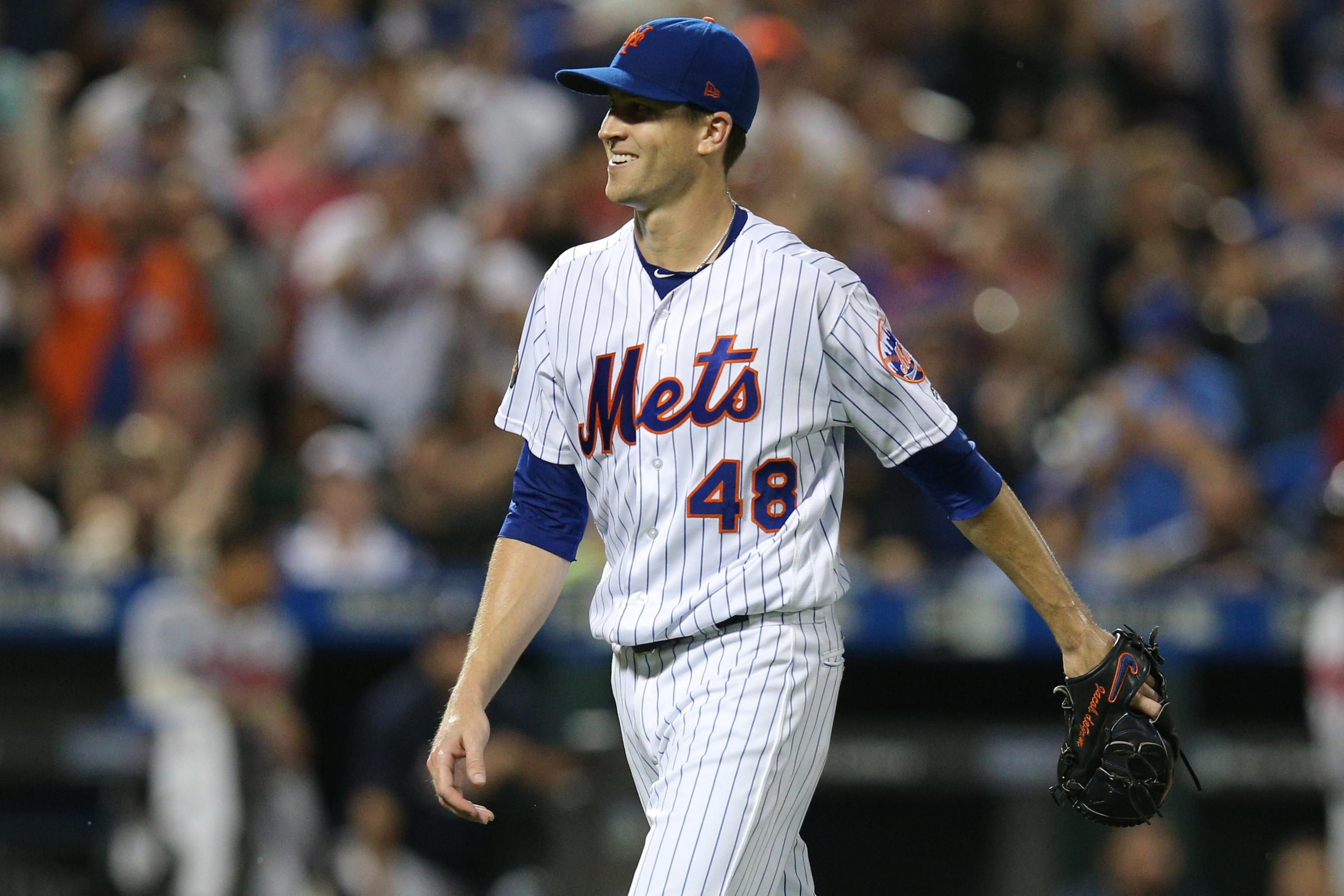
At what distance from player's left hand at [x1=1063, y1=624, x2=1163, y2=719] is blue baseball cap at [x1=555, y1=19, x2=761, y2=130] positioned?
1086mm

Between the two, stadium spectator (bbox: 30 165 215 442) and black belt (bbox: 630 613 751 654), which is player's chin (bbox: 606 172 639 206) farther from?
stadium spectator (bbox: 30 165 215 442)

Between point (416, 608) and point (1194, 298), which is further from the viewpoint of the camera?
point (1194, 298)

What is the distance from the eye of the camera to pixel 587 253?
11.7 ft

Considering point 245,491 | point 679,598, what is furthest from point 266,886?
point 679,598

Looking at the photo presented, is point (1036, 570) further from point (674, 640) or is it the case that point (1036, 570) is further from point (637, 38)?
point (637, 38)

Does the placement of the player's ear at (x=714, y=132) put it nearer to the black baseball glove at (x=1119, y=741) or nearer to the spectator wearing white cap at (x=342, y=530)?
the black baseball glove at (x=1119, y=741)

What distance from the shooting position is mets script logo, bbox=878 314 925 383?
10.9 ft

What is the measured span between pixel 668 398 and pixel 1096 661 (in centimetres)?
86

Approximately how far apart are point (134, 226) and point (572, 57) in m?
2.40

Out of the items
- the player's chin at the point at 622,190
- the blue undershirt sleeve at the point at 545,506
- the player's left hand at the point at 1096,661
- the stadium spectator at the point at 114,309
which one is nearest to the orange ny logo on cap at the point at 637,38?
the player's chin at the point at 622,190

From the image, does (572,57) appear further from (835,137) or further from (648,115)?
(648,115)

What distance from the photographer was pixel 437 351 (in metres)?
8.26

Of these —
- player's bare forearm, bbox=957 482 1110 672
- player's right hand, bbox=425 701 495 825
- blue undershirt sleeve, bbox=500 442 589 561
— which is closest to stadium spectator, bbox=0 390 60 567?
blue undershirt sleeve, bbox=500 442 589 561

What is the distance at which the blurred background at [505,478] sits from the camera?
727cm
